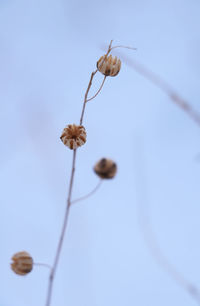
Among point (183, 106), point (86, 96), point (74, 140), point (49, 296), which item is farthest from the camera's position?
point (183, 106)

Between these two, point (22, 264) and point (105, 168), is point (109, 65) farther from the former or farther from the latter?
point (22, 264)

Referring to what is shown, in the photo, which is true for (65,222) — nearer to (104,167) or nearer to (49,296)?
(49,296)

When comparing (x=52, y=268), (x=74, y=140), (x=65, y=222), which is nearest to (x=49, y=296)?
(x=52, y=268)

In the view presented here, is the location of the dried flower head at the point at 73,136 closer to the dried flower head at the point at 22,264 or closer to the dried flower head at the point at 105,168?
the dried flower head at the point at 105,168

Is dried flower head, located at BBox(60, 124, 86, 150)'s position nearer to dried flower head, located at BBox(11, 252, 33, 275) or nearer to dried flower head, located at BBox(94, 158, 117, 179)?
dried flower head, located at BBox(94, 158, 117, 179)

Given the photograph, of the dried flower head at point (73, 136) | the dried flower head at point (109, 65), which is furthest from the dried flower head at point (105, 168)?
the dried flower head at point (109, 65)

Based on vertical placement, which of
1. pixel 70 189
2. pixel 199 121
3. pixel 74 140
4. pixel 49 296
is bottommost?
pixel 49 296

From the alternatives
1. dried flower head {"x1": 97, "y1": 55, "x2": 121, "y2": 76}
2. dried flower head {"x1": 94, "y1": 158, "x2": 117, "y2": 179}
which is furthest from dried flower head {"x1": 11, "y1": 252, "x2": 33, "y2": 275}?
dried flower head {"x1": 97, "y1": 55, "x2": 121, "y2": 76}
